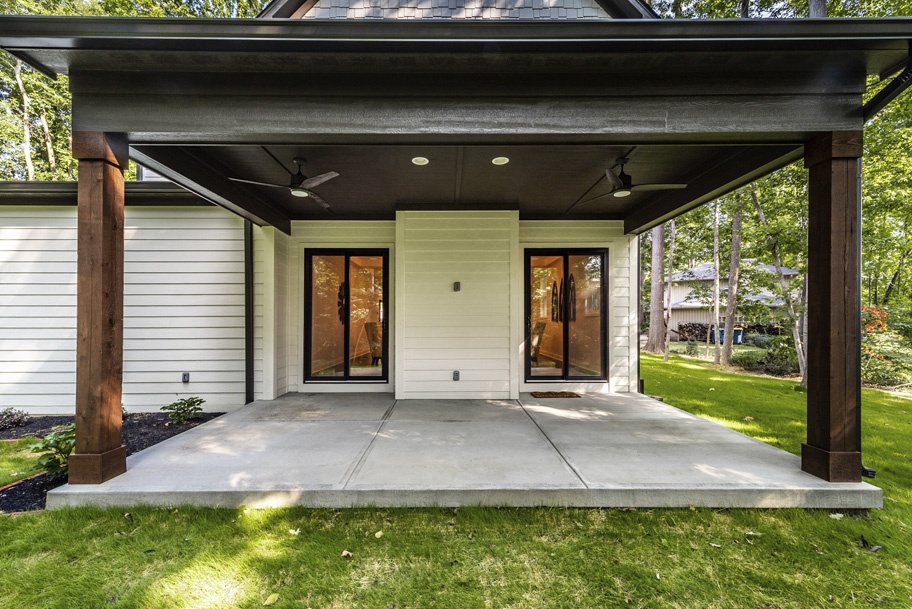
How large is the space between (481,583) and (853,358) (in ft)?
9.42

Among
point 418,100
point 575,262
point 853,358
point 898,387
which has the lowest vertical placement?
point 898,387

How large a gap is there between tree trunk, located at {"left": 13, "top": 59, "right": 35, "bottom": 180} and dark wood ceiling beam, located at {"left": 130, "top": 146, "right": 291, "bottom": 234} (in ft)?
41.1

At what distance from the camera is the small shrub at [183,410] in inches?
167

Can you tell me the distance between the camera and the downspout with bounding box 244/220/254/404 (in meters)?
4.94

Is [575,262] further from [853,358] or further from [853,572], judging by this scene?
[853,572]

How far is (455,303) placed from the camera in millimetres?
5211

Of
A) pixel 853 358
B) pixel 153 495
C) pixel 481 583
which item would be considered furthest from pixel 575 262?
pixel 153 495

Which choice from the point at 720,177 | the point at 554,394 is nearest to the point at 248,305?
the point at 554,394

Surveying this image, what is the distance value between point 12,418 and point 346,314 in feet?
13.0

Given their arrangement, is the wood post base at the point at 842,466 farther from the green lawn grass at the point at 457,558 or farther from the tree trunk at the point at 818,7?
the tree trunk at the point at 818,7

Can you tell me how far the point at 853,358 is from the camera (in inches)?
100.0

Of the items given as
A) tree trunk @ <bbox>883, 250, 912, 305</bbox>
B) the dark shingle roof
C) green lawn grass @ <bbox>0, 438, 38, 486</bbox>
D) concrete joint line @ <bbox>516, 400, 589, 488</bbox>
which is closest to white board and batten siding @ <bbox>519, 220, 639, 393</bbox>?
concrete joint line @ <bbox>516, 400, 589, 488</bbox>

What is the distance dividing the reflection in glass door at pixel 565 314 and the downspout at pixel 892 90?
3.29m

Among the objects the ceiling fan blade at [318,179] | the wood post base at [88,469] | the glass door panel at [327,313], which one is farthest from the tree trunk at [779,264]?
the wood post base at [88,469]
